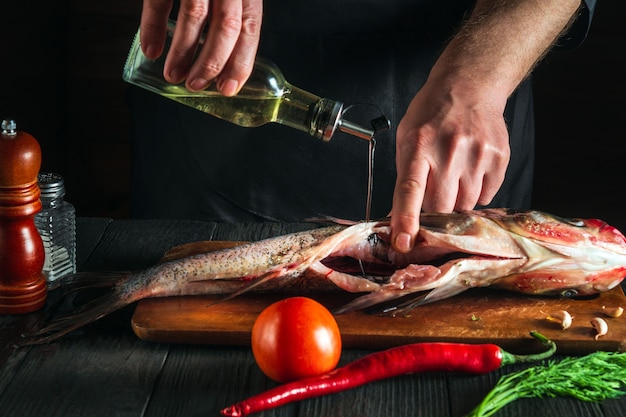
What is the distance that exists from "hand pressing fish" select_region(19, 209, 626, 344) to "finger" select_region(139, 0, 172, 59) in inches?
19.5

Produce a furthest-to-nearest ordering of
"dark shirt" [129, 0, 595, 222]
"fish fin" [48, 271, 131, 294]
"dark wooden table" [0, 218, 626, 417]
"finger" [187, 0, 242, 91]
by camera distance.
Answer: "dark shirt" [129, 0, 595, 222], "fish fin" [48, 271, 131, 294], "finger" [187, 0, 242, 91], "dark wooden table" [0, 218, 626, 417]

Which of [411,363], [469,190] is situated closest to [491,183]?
[469,190]

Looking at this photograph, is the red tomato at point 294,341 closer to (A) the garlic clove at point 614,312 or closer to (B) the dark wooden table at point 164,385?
(B) the dark wooden table at point 164,385

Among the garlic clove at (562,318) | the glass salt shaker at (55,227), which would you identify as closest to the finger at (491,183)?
the garlic clove at (562,318)

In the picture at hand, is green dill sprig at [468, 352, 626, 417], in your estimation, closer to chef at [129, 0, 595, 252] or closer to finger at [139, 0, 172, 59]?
chef at [129, 0, 595, 252]

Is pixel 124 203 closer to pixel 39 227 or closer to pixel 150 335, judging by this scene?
pixel 39 227

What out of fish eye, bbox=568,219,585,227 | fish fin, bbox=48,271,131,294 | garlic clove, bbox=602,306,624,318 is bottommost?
fish fin, bbox=48,271,131,294

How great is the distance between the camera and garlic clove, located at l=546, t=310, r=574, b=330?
1871 millimetres

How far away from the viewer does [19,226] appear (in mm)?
1902

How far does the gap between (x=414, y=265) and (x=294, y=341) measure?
0.45 meters

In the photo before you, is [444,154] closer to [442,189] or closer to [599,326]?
[442,189]

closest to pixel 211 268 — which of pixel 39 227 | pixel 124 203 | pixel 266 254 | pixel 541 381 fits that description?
pixel 266 254

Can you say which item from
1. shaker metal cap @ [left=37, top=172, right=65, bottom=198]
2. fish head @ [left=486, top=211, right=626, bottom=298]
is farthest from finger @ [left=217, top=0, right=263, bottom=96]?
fish head @ [left=486, top=211, right=626, bottom=298]

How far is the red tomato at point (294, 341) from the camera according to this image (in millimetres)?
1640
